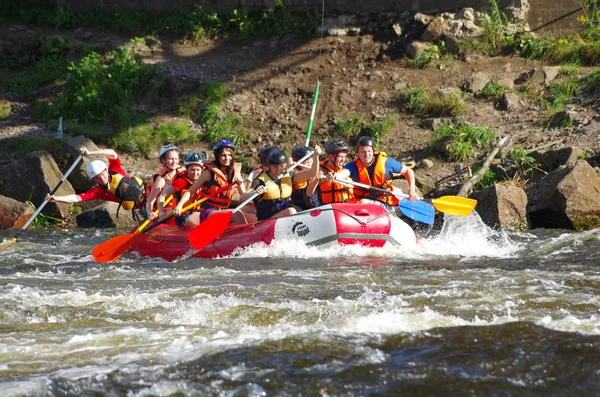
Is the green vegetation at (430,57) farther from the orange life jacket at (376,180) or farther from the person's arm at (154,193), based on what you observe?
the person's arm at (154,193)

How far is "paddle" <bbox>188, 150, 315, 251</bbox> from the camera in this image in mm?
8578

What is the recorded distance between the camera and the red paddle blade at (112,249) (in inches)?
346

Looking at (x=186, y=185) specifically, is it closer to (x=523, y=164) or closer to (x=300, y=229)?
(x=300, y=229)

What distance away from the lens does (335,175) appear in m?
8.91

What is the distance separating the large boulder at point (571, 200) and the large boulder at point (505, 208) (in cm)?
28

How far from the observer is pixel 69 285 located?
7125 mm

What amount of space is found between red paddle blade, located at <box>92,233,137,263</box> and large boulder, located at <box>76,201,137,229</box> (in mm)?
3025

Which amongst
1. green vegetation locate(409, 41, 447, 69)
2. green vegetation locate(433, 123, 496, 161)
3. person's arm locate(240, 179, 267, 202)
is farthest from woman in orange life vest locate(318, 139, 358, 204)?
green vegetation locate(409, 41, 447, 69)

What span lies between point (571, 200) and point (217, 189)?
413 centimetres

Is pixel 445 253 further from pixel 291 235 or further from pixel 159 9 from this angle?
pixel 159 9

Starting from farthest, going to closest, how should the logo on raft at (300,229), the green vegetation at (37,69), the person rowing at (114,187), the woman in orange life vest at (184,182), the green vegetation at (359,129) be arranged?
the green vegetation at (37,69)
the green vegetation at (359,129)
the person rowing at (114,187)
the woman in orange life vest at (184,182)
the logo on raft at (300,229)

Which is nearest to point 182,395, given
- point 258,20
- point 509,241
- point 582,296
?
point 582,296

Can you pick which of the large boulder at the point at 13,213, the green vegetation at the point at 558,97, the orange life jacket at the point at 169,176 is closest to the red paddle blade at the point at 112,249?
the orange life jacket at the point at 169,176

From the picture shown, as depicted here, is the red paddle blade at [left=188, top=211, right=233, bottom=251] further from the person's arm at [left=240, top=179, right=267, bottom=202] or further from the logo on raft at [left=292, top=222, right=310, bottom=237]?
the logo on raft at [left=292, top=222, right=310, bottom=237]
